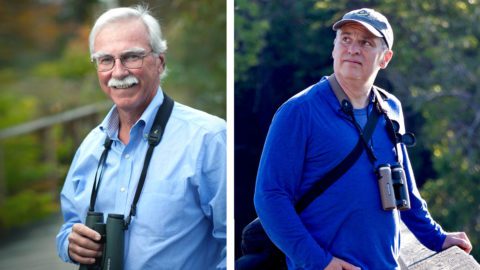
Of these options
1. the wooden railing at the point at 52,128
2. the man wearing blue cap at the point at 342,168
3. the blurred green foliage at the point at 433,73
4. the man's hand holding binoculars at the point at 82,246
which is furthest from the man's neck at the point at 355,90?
the blurred green foliage at the point at 433,73

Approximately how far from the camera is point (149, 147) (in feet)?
9.64

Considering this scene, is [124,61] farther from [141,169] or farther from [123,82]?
[141,169]

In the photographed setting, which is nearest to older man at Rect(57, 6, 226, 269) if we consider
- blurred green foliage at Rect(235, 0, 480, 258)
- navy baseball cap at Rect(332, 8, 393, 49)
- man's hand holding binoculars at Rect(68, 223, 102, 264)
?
man's hand holding binoculars at Rect(68, 223, 102, 264)

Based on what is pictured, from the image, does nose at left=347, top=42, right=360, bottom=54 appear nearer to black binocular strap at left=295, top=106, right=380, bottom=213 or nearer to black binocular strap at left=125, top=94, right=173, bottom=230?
black binocular strap at left=295, top=106, right=380, bottom=213

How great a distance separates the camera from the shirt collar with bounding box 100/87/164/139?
294 cm

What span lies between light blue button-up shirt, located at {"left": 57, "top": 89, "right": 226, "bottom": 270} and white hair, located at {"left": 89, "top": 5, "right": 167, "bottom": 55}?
158mm

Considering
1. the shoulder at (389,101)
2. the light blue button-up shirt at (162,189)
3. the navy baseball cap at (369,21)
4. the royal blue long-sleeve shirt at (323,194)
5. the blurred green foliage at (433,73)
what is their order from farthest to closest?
the blurred green foliage at (433,73) → the light blue button-up shirt at (162,189) → the shoulder at (389,101) → the navy baseball cap at (369,21) → the royal blue long-sleeve shirt at (323,194)

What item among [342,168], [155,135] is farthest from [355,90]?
[155,135]

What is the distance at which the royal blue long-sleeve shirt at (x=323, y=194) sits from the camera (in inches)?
101

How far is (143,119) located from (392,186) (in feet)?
2.76

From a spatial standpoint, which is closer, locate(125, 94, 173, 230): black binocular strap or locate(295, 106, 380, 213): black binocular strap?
locate(295, 106, 380, 213): black binocular strap

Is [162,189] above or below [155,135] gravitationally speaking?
below

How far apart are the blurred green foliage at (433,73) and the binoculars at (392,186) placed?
137 cm

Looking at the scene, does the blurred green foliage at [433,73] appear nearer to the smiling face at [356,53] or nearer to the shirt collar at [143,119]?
the shirt collar at [143,119]
